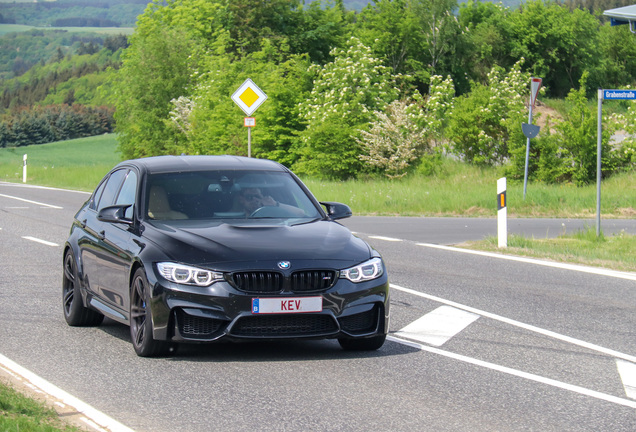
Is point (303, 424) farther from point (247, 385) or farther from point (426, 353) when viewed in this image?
point (426, 353)

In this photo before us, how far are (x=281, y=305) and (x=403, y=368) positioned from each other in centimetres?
97

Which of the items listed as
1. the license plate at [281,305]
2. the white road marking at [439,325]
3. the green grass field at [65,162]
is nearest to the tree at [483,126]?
the green grass field at [65,162]

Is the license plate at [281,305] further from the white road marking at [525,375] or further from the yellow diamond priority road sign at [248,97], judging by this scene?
the yellow diamond priority road sign at [248,97]

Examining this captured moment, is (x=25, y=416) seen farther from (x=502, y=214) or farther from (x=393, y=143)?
(x=393, y=143)

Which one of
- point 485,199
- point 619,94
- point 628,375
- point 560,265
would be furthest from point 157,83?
point 628,375

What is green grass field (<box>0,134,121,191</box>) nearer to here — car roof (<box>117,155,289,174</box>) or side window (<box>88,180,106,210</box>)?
side window (<box>88,180,106,210</box>)

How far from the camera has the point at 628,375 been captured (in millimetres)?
7020

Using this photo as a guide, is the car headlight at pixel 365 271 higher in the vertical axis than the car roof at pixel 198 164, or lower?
lower

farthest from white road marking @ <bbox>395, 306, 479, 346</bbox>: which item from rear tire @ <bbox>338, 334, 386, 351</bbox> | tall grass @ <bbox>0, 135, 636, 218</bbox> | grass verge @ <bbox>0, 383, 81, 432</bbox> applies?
tall grass @ <bbox>0, 135, 636, 218</bbox>

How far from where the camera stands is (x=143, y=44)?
193 feet

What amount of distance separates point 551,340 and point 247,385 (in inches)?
119

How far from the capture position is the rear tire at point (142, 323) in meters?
7.36

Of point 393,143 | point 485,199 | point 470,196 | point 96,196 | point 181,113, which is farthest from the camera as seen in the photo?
point 181,113

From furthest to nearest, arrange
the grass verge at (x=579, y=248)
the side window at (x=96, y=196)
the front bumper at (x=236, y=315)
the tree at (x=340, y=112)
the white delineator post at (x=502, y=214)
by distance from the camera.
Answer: the tree at (x=340, y=112) < the white delineator post at (x=502, y=214) < the grass verge at (x=579, y=248) < the side window at (x=96, y=196) < the front bumper at (x=236, y=315)
